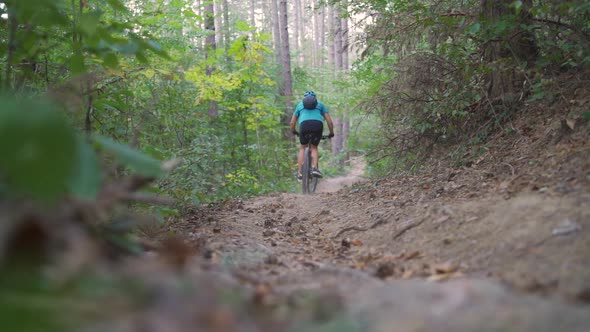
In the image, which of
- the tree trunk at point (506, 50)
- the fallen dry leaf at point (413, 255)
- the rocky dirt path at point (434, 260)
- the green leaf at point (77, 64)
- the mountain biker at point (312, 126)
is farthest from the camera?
the mountain biker at point (312, 126)

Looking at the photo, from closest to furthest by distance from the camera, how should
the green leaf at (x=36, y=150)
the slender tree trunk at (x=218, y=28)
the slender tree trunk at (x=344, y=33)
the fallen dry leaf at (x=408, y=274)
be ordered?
the green leaf at (x=36, y=150) < the fallen dry leaf at (x=408, y=274) < the slender tree trunk at (x=344, y=33) < the slender tree trunk at (x=218, y=28)

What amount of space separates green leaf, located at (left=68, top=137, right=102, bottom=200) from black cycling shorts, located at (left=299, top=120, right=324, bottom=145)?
7671mm

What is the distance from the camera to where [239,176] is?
8539 millimetres

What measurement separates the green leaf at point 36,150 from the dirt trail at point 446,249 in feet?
2.18

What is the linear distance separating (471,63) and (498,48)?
0.34m

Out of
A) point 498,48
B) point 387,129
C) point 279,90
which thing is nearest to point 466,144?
point 498,48

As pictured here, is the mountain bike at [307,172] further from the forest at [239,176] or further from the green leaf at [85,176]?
the green leaf at [85,176]

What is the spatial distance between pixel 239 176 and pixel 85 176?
7449 mm

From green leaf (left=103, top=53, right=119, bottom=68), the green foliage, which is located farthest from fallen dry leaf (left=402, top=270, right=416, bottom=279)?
the green foliage

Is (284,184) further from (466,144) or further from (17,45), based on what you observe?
(17,45)

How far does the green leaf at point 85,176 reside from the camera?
1.08 metres

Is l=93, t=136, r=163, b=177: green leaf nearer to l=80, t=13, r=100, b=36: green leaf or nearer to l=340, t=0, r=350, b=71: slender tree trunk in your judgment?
l=80, t=13, r=100, b=36: green leaf

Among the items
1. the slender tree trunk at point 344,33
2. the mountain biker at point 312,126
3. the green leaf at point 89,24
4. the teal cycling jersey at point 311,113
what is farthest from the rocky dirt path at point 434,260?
the teal cycling jersey at point 311,113

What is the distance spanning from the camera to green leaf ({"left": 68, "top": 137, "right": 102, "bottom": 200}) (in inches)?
42.7
